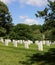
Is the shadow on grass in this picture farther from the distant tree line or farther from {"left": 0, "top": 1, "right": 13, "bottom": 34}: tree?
{"left": 0, "top": 1, "right": 13, "bottom": 34}: tree

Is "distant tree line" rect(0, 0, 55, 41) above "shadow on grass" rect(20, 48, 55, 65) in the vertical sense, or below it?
above

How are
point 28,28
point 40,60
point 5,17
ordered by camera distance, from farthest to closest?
point 5,17, point 28,28, point 40,60

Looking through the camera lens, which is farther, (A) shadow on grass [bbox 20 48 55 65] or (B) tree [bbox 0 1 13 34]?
(B) tree [bbox 0 1 13 34]

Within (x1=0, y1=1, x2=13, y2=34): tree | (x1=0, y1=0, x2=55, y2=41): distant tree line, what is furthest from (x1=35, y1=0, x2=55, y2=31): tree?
(x1=0, y1=1, x2=13, y2=34): tree

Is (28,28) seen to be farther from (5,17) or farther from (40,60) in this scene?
(40,60)

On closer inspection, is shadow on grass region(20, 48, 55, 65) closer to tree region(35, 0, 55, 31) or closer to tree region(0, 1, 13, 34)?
tree region(35, 0, 55, 31)

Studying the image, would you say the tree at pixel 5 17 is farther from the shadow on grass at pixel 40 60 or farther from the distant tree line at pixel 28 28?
the shadow on grass at pixel 40 60

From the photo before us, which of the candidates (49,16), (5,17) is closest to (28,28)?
(5,17)

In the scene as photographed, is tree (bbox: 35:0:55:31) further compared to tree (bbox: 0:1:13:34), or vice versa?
tree (bbox: 0:1:13:34)

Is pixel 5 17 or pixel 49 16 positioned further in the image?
pixel 5 17

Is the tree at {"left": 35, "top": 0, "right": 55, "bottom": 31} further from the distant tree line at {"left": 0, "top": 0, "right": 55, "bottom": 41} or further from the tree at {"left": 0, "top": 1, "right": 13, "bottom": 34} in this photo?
the tree at {"left": 0, "top": 1, "right": 13, "bottom": 34}

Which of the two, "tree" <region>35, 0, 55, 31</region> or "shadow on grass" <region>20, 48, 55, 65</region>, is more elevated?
"tree" <region>35, 0, 55, 31</region>

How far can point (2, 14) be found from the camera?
68.6m

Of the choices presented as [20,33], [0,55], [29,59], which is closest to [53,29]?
[29,59]
